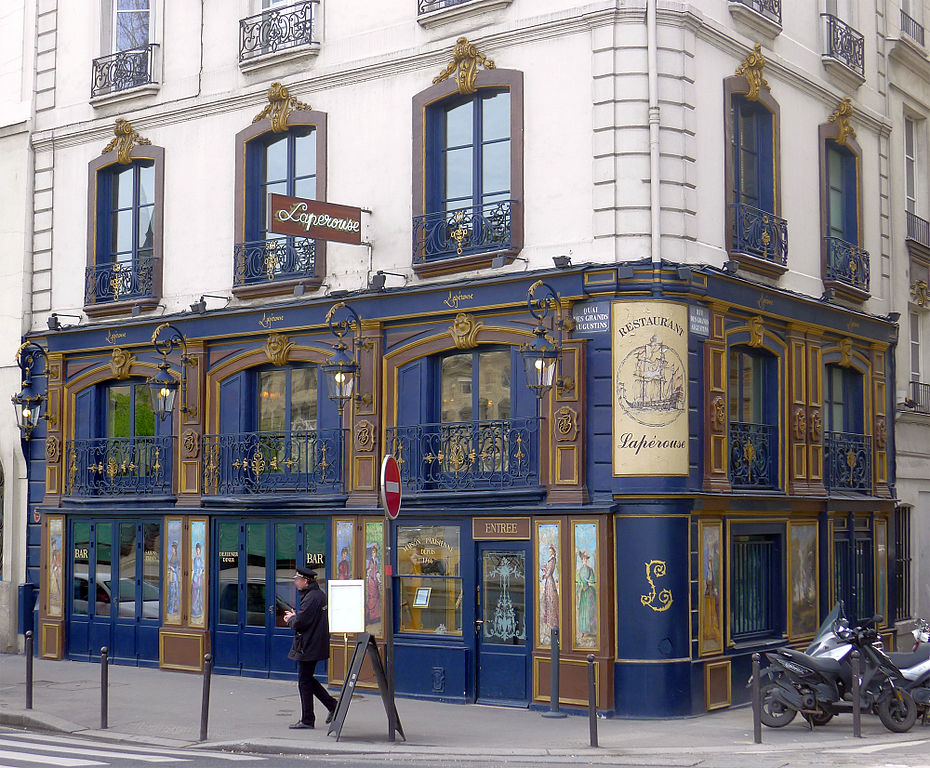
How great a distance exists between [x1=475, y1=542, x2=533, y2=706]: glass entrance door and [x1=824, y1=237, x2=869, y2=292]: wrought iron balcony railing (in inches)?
259

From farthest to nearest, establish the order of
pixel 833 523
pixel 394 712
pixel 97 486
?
pixel 97 486, pixel 833 523, pixel 394 712

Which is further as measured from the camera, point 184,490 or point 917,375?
point 917,375

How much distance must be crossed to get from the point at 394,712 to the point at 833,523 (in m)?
8.33

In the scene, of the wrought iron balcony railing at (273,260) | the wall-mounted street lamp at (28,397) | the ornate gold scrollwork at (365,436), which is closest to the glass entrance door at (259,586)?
the ornate gold scrollwork at (365,436)

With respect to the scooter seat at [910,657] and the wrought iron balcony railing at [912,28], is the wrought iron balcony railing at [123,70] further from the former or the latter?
the scooter seat at [910,657]

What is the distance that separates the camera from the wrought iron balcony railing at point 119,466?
20.9 meters


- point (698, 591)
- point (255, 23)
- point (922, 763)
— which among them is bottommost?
point (922, 763)

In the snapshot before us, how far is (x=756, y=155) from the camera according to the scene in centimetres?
1864

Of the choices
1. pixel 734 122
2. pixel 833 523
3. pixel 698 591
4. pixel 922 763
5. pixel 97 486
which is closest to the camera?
pixel 922 763

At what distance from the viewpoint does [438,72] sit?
1833cm

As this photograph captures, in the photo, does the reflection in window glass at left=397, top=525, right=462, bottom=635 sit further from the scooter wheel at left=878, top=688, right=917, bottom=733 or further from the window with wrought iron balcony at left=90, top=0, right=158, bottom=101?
the window with wrought iron balcony at left=90, top=0, right=158, bottom=101

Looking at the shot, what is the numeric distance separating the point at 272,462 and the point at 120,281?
4340 millimetres

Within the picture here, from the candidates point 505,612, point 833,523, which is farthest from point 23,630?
point 833,523

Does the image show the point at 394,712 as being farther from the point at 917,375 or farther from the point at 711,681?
the point at 917,375
